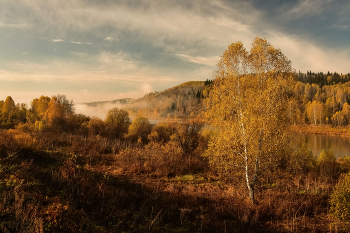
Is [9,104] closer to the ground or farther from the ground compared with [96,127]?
farther from the ground

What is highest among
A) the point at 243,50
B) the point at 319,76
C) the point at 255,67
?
the point at 319,76

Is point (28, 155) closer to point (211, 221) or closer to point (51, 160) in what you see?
point (51, 160)

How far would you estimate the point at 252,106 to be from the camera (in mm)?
11742

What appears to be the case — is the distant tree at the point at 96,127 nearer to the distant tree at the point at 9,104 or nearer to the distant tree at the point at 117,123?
the distant tree at the point at 117,123

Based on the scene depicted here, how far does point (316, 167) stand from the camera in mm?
24484

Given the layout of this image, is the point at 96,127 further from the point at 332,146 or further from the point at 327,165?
the point at 332,146

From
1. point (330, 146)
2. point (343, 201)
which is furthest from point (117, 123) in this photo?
point (330, 146)

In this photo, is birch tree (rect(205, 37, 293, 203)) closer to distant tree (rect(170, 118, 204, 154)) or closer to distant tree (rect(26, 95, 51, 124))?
distant tree (rect(170, 118, 204, 154))

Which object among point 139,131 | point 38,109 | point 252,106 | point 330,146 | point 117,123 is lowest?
point 330,146

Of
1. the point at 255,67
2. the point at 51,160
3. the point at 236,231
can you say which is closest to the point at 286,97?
the point at 255,67

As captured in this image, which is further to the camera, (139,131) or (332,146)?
(332,146)

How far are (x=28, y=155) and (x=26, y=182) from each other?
27.4 ft

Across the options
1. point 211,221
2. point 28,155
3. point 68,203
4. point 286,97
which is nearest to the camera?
point 68,203

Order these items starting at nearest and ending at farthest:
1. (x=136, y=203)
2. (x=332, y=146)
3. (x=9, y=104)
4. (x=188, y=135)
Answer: (x=136, y=203) → (x=188, y=135) → (x=332, y=146) → (x=9, y=104)
